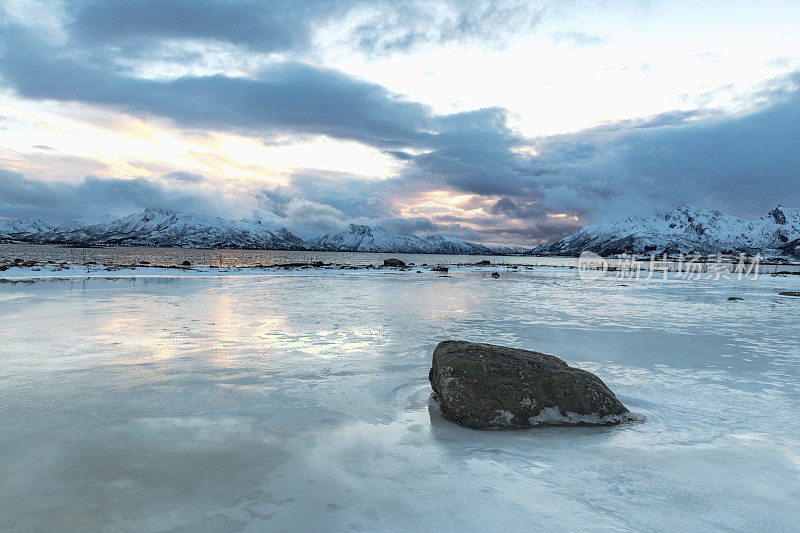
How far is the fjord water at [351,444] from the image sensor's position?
400cm

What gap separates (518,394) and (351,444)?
258 cm

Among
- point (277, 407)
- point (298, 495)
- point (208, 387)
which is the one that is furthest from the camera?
point (208, 387)

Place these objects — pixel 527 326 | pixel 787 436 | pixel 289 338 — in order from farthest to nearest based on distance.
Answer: pixel 527 326, pixel 289 338, pixel 787 436

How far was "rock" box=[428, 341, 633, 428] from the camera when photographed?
20.6 feet

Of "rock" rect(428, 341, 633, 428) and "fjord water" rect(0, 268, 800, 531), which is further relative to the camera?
"rock" rect(428, 341, 633, 428)

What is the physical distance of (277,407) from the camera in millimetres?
6645

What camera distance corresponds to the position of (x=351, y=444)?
17.9 ft

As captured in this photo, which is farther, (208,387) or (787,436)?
(208,387)

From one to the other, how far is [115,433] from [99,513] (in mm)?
1893

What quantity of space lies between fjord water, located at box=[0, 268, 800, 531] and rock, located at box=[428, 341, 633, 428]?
0.26 meters

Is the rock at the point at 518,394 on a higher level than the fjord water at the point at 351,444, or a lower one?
higher

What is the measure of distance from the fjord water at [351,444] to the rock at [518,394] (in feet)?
0.84

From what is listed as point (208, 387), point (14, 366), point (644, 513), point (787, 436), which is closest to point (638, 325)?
→ point (787, 436)

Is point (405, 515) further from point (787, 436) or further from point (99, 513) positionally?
point (787, 436)
